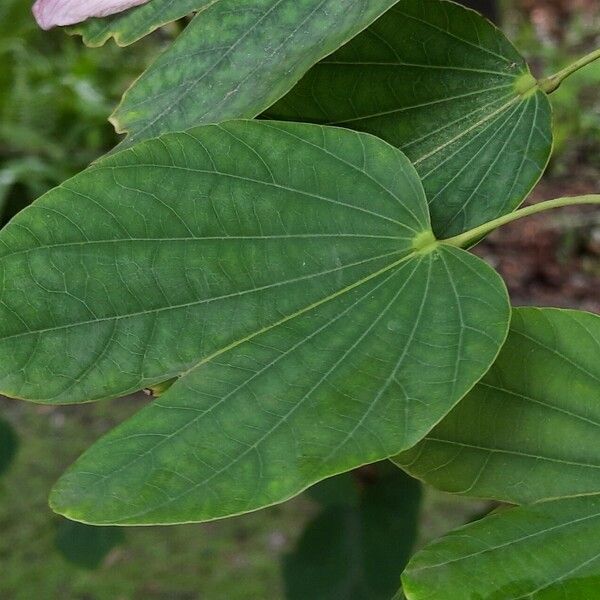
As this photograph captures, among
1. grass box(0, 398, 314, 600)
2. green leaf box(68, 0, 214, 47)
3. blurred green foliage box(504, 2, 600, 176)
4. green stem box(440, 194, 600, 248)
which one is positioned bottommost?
blurred green foliage box(504, 2, 600, 176)

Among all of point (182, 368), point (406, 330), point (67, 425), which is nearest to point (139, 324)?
point (182, 368)

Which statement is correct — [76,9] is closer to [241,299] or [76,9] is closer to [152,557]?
[241,299]

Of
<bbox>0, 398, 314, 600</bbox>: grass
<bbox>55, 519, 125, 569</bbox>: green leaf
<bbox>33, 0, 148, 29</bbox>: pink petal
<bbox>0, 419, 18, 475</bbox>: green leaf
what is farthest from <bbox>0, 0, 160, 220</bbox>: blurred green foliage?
<bbox>33, 0, 148, 29</bbox>: pink petal

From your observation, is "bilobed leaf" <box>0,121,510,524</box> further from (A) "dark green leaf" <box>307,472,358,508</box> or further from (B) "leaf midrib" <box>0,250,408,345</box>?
(A) "dark green leaf" <box>307,472,358,508</box>

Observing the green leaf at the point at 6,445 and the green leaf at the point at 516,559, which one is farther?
the green leaf at the point at 6,445

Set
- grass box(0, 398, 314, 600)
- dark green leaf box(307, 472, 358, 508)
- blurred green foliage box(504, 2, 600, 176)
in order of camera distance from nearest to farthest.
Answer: dark green leaf box(307, 472, 358, 508), grass box(0, 398, 314, 600), blurred green foliage box(504, 2, 600, 176)

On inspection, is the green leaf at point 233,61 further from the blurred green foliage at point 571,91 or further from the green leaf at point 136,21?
the blurred green foliage at point 571,91

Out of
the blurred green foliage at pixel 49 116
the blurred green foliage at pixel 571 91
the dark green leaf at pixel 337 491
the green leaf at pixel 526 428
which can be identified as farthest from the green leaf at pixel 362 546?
the blurred green foliage at pixel 571 91
